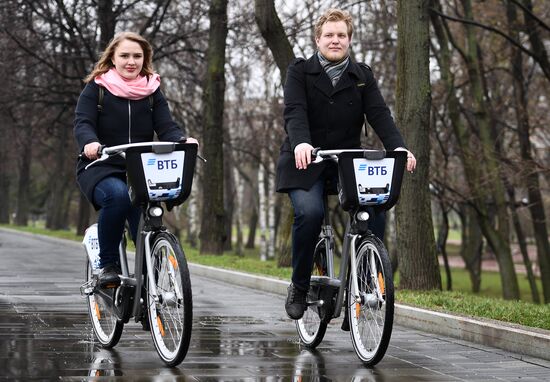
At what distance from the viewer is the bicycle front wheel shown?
5953 mm

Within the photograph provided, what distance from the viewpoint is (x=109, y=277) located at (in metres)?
6.82

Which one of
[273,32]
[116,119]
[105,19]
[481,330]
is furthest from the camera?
[105,19]

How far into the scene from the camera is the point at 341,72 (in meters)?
6.96

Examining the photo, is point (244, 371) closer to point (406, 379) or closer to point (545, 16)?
point (406, 379)

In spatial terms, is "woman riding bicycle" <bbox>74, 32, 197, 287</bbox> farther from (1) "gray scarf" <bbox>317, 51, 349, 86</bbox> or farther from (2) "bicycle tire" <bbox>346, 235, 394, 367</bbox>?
(2) "bicycle tire" <bbox>346, 235, 394, 367</bbox>

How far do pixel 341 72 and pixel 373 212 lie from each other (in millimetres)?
922

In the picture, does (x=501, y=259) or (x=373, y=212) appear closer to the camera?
(x=373, y=212)

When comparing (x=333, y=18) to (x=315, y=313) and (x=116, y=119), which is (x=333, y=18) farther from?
(x=315, y=313)

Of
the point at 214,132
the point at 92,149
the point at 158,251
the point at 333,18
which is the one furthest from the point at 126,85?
the point at 214,132

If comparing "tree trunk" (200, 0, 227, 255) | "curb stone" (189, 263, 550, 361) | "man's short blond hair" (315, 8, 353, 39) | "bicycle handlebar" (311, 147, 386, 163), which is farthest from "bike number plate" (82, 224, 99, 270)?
"tree trunk" (200, 0, 227, 255)

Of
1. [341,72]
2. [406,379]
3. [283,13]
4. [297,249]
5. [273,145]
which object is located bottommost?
[406,379]

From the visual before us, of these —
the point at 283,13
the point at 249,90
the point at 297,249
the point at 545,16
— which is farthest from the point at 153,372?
the point at 249,90

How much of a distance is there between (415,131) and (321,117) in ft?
16.5

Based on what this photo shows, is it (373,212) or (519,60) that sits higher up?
(519,60)
